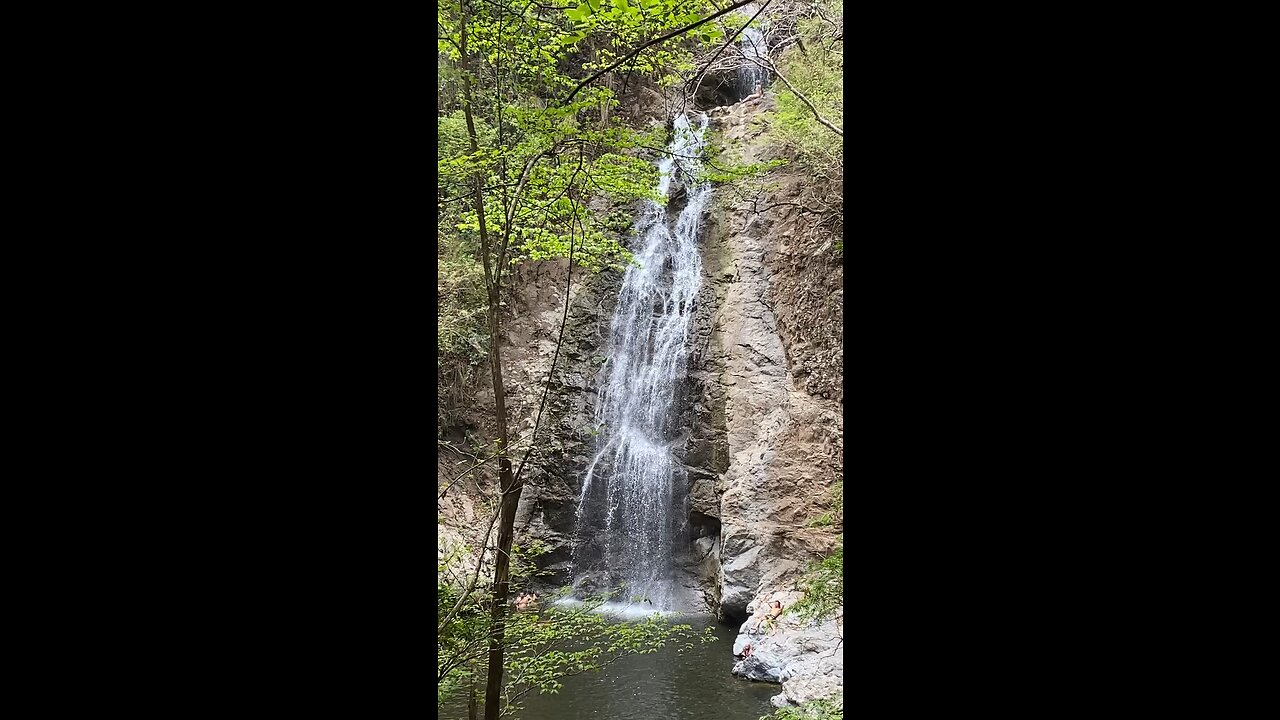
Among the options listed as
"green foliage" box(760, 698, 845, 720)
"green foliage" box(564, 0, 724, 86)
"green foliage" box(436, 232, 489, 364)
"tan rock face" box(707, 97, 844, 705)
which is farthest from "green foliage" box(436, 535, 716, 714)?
"green foliage" box(436, 232, 489, 364)

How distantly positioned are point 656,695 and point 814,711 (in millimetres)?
2116

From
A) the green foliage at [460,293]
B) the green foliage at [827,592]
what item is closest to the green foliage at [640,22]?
the green foliage at [827,592]

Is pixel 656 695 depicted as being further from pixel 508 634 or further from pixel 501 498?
pixel 501 498

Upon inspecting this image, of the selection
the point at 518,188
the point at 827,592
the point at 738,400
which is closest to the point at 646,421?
the point at 738,400

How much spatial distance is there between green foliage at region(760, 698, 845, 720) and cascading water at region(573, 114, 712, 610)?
5.02 meters

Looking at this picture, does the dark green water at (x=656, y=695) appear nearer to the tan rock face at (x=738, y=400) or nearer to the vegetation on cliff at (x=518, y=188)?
the tan rock face at (x=738, y=400)

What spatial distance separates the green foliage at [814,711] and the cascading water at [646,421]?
5025 mm

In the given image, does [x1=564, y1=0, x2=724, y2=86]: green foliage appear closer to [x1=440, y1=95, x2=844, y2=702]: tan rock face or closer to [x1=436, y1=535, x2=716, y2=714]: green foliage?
[x1=436, y1=535, x2=716, y2=714]: green foliage

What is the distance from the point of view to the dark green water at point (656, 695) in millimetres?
7898
